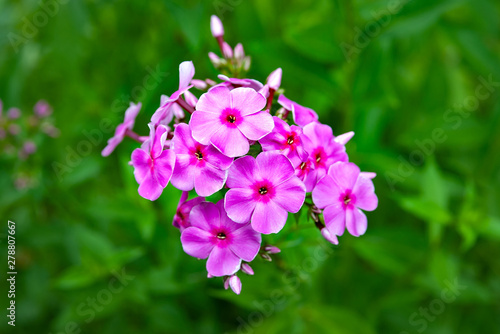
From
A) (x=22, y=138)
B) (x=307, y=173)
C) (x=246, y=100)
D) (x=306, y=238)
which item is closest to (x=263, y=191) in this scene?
(x=307, y=173)

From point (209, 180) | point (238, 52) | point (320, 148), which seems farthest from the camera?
point (238, 52)

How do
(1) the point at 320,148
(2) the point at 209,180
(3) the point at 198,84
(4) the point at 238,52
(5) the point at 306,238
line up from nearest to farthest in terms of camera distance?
1. (2) the point at 209,180
2. (1) the point at 320,148
3. (3) the point at 198,84
4. (4) the point at 238,52
5. (5) the point at 306,238

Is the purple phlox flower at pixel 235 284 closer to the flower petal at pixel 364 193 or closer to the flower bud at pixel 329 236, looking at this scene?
the flower bud at pixel 329 236

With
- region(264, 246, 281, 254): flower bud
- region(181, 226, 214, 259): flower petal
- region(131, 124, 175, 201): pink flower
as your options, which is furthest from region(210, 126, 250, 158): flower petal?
region(264, 246, 281, 254): flower bud

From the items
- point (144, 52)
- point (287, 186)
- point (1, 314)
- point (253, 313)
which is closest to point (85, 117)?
point (144, 52)

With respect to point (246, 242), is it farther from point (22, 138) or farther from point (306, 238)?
point (22, 138)
